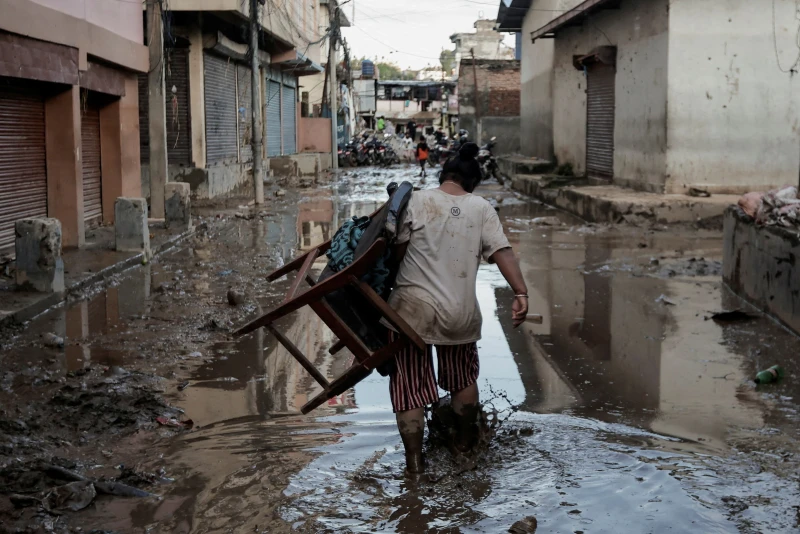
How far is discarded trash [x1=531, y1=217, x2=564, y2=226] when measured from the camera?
16.7m

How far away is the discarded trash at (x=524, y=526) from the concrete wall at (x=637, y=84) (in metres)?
13.6

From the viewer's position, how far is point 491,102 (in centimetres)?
4331

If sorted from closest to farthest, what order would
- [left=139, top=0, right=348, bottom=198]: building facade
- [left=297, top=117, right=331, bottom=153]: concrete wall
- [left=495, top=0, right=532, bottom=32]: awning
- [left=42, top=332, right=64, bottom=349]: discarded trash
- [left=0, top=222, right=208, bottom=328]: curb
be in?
1. [left=42, top=332, right=64, bottom=349]: discarded trash
2. [left=0, top=222, right=208, bottom=328]: curb
3. [left=139, top=0, right=348, bottom=198]: building facade
4. [left=495, top=0, right=532, bottom=32]: awning
5. [left=297, top=117, right=331, bottom=153]: concrete wall

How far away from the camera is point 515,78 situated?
143 feet

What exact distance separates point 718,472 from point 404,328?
1.72m

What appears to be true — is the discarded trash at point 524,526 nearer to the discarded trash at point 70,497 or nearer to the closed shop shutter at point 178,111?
the discarded trash at point 70,497

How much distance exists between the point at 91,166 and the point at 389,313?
1244cm

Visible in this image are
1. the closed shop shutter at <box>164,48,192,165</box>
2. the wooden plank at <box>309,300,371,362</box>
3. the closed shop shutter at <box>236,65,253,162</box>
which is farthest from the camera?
the closed shop shutter at <box>236,65,253,162</box>

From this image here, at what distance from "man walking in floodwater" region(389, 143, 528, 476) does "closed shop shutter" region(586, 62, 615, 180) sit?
16.8 meters

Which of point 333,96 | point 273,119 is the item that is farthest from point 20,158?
point 333,96

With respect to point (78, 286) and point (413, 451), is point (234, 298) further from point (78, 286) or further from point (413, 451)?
point (413, 451)

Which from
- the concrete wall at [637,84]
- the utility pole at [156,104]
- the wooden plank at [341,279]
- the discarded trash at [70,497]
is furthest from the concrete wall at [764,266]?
the utility pole at [156,104]

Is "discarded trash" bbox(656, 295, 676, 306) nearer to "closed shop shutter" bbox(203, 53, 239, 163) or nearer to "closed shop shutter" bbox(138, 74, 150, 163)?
"closed shop shutter" bbox(138, 74, 150, 163)

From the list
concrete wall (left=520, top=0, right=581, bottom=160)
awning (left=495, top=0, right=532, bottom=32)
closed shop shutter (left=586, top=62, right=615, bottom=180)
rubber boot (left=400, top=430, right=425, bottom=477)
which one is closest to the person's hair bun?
rubber boot (left=400, top=430, right=425, bottom=477)
